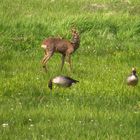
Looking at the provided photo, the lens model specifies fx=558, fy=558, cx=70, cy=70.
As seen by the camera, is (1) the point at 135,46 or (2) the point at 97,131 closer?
(2) the point at 97,131

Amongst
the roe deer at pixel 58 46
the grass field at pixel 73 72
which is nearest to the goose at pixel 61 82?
the grass field at pixel 73 72

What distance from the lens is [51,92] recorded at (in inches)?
429

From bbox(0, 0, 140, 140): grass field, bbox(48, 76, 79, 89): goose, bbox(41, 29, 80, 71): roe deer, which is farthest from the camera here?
bbox(41, 29, 80, 71): roe deer

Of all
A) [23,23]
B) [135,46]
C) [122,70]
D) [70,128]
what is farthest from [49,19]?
[70,128]

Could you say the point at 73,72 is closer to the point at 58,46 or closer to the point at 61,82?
the point at 58,46

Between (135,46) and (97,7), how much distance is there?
487 cm

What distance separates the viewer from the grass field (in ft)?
27.8

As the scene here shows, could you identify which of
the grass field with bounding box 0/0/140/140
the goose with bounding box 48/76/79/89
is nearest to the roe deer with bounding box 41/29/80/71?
the grass field with bounding box 0/0/140/140

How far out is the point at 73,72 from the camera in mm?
13242

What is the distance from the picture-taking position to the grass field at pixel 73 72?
27.8ft

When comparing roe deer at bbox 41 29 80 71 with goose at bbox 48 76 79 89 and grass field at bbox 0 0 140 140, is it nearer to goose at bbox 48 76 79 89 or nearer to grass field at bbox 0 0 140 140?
grass field at bbox 0 0 140 140

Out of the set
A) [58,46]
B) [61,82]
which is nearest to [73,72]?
[58,46]

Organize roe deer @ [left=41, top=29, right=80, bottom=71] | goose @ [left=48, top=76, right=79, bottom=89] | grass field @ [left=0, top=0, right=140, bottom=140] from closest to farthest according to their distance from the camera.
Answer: grass field @ [left=0, top=0, right=140, bottom=140]
goose @ [left=48, top=76, right=79, bottom=89]
roe deer @ [left=41, top=29, right=80, bottom=71]

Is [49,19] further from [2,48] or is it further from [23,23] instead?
[2,48]
